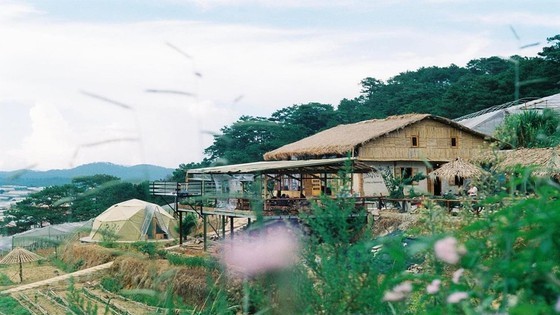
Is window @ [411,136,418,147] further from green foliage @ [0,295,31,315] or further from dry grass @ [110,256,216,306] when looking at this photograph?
green foliage @ [0,295,31,315]

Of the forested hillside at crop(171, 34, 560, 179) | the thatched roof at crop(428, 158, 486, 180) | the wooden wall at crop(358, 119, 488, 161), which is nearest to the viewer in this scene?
the thatched roof at crop(428, 158, 486, 180)

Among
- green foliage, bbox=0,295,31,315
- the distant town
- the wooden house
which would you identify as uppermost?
the wooden house

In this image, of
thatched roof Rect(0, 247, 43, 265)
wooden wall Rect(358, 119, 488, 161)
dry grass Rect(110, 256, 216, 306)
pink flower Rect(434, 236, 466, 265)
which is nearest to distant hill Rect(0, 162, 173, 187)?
pink flower Rect(434, 236, 466, 265)

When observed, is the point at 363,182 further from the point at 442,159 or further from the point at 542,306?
Result: the point at 542,306

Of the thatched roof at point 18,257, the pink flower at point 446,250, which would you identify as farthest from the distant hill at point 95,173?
the thatched roof at point 18,257

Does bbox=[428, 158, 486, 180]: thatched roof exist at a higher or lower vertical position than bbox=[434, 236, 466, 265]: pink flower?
higher

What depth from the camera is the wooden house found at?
1767 centimetres

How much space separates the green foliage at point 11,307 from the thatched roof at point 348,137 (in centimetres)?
886

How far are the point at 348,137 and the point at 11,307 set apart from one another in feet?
35.6

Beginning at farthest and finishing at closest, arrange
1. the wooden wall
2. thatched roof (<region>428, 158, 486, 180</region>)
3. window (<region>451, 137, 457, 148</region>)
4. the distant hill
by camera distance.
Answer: window (<region>451, 137, 457, 148</region>)
the wooden wall
thatched roof (<region>428, 158, 486, 180</region>)
the distant hill

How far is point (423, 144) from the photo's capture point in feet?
61.4

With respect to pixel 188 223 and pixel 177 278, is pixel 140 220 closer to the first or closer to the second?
pixel 188 223

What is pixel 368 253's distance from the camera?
1.62 m

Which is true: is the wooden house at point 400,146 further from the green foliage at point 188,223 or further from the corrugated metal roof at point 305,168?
the corrugated metal roof at point 305,168
